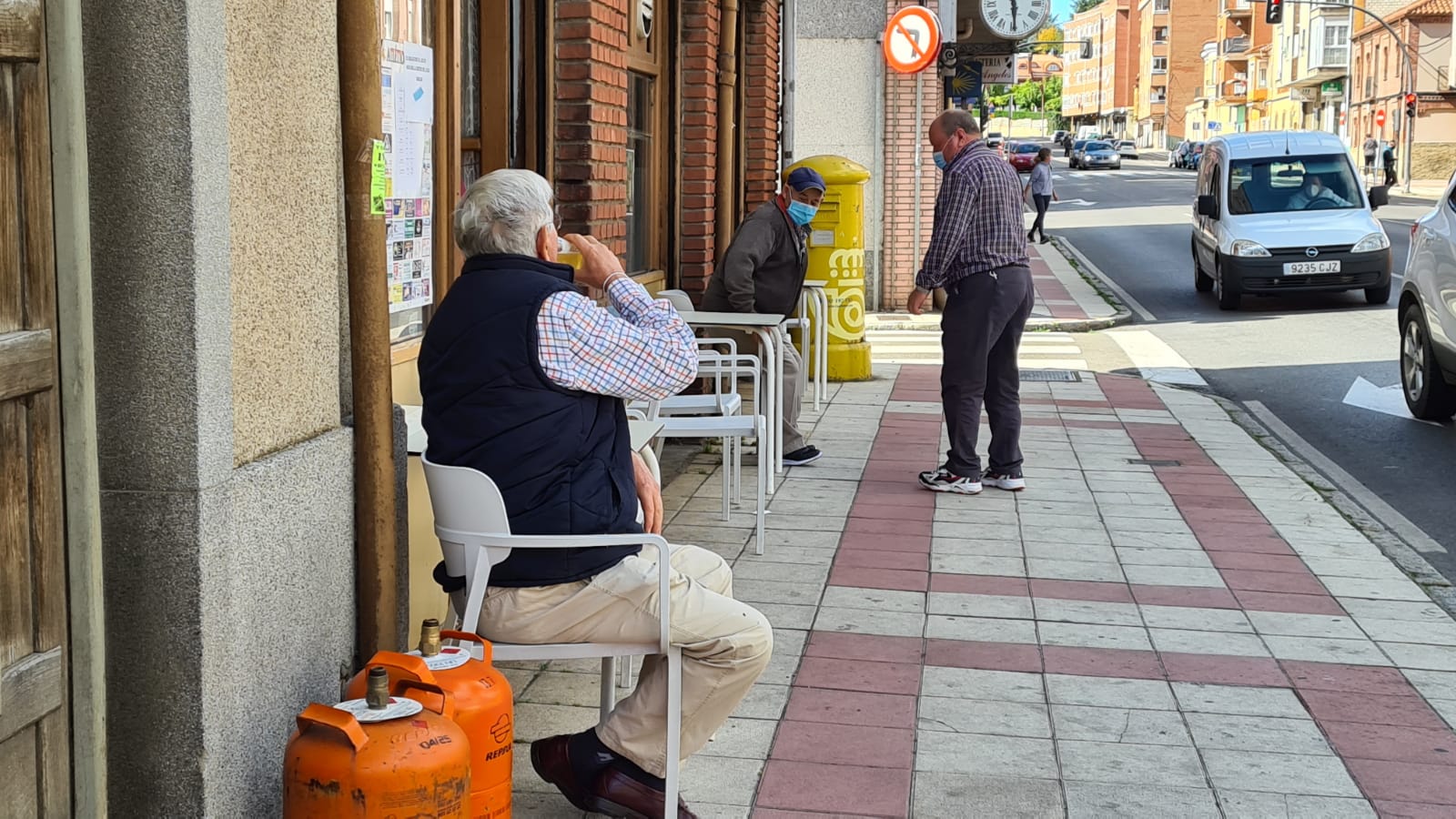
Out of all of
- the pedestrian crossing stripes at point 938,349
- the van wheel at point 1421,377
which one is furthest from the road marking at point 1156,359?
the van wheel at point 1421,377

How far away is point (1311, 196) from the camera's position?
63.3ft

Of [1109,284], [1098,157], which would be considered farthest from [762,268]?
[1098,157]

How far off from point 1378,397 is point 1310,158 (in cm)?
798

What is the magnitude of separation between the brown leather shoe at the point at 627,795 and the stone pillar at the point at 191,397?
2.59ft

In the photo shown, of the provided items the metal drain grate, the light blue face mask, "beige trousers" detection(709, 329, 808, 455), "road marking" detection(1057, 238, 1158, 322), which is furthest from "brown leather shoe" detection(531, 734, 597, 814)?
"road marking" detection(1057, 238, 1158, 322)

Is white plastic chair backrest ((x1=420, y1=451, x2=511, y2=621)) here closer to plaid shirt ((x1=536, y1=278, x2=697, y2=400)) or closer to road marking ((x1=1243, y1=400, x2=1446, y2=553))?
plaid shirt ((x1=536, y1=278, x2=697, y2=400))

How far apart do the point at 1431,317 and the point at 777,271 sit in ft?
14.4

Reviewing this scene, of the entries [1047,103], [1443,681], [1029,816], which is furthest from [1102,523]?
[1047,103]

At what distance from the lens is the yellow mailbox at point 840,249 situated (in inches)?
497

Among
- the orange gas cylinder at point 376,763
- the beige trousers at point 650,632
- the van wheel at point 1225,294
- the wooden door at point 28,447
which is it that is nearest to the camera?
the wooden door at point 28,447

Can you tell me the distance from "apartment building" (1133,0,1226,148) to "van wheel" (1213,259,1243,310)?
345ft

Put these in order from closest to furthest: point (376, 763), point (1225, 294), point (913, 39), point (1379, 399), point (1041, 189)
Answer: point (376, 763) < point (1379, 399) < point (913, 39) < point (1225, 294) < point (1041, 189)

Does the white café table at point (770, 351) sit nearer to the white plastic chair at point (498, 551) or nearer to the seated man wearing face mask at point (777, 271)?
the seated man wearing face mask at point (777, 271)

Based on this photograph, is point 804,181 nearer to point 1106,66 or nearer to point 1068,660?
point 1068,660
